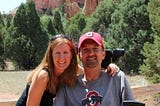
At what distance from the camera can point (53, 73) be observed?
242 centimetres

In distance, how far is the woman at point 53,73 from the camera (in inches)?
92.9

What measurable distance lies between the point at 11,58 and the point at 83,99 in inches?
1138

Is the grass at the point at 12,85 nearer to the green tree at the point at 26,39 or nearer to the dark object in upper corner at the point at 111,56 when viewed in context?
the green tree at the point at 26,39

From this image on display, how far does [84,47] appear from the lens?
2.43 meters

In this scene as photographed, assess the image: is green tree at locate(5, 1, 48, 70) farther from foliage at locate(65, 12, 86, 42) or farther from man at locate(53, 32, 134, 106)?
man at locate(53, 32, 134, 106)

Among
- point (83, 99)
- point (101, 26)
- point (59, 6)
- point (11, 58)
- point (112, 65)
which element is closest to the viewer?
point (83, 99)

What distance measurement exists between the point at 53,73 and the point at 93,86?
0.83 ft

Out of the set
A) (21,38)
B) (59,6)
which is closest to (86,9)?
(59,6)

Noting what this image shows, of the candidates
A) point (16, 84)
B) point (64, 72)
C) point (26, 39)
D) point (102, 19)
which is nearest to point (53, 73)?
point (64, 72)

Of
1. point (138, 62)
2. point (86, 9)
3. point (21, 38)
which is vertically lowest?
point (138, 62)

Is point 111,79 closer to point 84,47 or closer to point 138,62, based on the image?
point 84,47

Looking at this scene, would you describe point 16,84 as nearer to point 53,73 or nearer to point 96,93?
point 53,73

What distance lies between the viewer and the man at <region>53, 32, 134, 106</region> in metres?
2.33

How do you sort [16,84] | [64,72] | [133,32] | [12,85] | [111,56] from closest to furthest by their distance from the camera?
[64,72] < [111,56] < [12,85] < [16,84] < [133,32]
